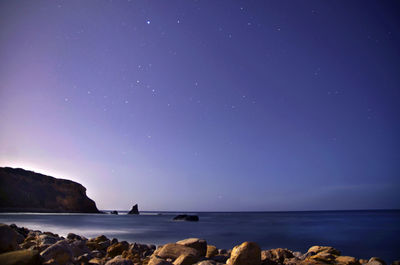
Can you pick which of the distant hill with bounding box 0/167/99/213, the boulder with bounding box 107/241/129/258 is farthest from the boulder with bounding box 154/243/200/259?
the distant hill with bounding box 0/167/99/213

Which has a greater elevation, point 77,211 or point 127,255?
point 127,255

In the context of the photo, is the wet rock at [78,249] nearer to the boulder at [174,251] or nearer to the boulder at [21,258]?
the boulder at [174,251]

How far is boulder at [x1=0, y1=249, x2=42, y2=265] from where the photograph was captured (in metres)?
3.31

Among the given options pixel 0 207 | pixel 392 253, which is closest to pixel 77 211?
pixel 0 207

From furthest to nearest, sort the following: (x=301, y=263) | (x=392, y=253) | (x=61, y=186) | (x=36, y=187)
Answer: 1. (x=61, y=186)
2. (x=36, y=187)
3. (x=392, y=253)
4. (x=301, y=263)

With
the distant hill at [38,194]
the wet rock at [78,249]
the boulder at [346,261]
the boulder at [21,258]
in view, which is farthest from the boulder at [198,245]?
the distant hill at [38,194]

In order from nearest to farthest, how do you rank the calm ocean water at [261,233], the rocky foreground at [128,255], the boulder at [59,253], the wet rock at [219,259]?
the rocky foreground at [128,255] → the boulder at [59,253] → the wet rock at [219,259] → the calm ocean water at [261,233]

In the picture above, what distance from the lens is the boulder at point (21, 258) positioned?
10.8ft

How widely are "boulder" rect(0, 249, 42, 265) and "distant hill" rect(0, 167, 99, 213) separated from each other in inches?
3659

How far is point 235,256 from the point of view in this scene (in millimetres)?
5230

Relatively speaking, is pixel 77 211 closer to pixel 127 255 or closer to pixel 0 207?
→ pixel 0 207

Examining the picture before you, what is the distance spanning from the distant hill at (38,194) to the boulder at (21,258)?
92932 millimetres

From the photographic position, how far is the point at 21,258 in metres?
3.42

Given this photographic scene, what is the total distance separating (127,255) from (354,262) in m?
5.57
